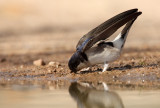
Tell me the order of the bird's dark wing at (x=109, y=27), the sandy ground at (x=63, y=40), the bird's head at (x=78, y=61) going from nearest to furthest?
the bird's dark wing at (x=109, y=27) < the bird's head at (x=78, y=61) < the sandy ground at (x=63, y=40)

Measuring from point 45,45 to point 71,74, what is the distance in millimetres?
9803

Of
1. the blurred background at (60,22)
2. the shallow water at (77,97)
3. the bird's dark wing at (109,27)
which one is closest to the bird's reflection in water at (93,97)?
the shallow water at (77,97)

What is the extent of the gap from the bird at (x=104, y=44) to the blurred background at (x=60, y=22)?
807cm

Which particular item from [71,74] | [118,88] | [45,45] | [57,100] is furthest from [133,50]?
[57,100]

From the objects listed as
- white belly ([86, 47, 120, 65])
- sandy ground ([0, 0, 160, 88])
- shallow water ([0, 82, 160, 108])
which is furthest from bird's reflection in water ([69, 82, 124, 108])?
white belly ([86, 47, 120, 65])

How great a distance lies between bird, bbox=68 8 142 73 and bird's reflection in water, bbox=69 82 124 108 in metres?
0.90

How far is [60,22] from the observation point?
2627cm

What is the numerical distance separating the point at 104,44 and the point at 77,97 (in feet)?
7.45

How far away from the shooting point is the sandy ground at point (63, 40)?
1130cm

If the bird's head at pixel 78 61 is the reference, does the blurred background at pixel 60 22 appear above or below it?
above

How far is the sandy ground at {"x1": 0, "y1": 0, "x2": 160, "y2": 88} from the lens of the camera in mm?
11305

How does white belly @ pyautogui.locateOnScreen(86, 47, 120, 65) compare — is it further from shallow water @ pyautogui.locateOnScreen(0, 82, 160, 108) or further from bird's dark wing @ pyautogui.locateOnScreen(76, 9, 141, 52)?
shallow water @ pyautogui.locateOnScreen(0, 82, 160, 108)

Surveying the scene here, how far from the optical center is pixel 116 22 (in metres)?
10.8

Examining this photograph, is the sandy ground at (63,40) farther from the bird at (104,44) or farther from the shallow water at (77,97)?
the shallow water at (77,97)
